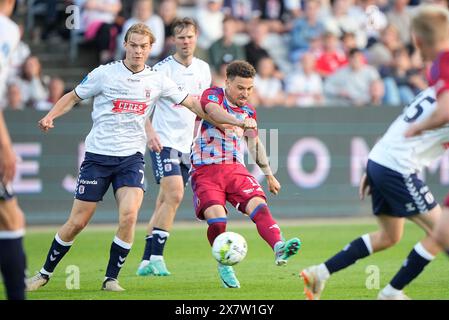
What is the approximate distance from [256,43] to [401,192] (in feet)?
37.9

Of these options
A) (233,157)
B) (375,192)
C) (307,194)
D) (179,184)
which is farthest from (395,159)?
(307,194)

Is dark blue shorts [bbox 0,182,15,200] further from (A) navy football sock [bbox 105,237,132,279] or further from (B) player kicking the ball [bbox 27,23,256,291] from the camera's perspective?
(A) navy football sock [bbox 105,237,132,279]

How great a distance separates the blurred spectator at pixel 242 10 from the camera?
66.1ft

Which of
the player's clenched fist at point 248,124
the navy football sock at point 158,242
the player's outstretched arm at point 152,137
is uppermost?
the player's clenched fist at point 248,124

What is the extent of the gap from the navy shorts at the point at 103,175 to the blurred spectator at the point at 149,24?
8431 millimetres

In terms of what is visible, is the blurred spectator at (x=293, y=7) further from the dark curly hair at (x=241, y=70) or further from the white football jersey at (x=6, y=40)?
the white football jersey at (x=6, y=40)

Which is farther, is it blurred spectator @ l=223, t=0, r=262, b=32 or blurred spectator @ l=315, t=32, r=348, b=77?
blurred spectator @ l=223, t=0, r=262, b=32

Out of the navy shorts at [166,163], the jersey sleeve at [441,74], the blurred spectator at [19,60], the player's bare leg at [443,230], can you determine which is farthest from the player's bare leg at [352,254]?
the blurred spectator at [19,60]

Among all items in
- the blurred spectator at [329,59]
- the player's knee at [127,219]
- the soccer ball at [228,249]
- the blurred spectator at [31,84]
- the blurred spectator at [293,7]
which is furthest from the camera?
the blurred spectator at [293,7]

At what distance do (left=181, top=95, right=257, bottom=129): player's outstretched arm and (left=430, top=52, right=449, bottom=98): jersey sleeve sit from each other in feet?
7.00

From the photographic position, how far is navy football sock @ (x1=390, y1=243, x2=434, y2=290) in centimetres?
769

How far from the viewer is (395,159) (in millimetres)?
7801

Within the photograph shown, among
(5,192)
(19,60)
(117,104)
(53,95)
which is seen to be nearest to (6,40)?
(5,192)

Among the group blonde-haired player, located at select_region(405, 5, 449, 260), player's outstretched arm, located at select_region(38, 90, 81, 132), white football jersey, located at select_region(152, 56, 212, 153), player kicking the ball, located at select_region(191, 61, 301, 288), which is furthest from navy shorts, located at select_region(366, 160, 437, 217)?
white football jersey, located at select_region(152, 56, 212, 153)
